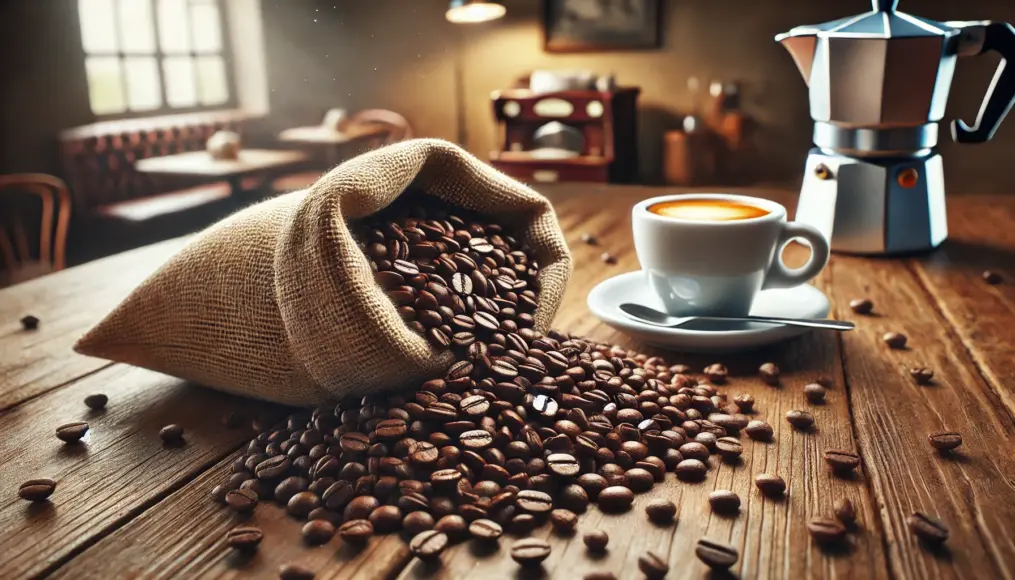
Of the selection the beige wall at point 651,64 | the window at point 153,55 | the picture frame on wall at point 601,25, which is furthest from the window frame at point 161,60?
the picture frame on wall at point 601,25

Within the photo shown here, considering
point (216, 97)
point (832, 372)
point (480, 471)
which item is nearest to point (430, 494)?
point (480, 471)

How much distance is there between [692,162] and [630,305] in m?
3.57

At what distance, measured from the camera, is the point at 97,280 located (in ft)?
4.39

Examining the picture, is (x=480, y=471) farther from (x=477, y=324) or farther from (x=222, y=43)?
(x=222, y=43)

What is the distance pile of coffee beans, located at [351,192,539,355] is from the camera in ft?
2.61

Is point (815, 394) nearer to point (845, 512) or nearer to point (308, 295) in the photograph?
point (845, 512)

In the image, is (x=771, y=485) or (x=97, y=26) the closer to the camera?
(x=771, y=485)

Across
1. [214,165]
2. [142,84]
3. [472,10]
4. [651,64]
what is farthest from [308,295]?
[142,84]

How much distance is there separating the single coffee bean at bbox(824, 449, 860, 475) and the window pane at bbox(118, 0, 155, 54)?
212 inches

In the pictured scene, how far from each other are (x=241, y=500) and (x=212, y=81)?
570cm

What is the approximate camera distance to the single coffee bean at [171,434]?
783mm

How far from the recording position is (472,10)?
4.17m

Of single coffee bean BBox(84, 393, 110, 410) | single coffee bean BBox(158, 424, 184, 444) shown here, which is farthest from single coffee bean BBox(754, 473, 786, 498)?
single coffee bean BBox(84, 393, 110, 410)

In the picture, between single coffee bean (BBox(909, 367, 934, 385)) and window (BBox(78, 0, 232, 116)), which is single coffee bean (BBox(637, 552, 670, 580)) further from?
window (BBox(78, 0, 232, 116))
